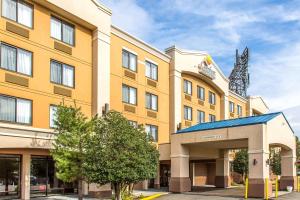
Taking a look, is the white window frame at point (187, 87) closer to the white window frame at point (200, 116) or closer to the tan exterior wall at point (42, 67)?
the white window frame at point (200, 116)

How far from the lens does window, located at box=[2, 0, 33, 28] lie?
23.9 m

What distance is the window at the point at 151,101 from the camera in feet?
120

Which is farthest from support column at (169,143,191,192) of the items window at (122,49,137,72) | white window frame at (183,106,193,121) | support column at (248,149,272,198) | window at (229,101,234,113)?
window at (229,101,234,113)

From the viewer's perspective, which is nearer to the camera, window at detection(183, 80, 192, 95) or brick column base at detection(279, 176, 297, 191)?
brick column base at detection(279, 176, 297, 191)

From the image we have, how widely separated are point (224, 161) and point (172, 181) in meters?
9.32

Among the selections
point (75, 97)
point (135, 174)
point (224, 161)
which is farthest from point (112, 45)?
point (224, 161)

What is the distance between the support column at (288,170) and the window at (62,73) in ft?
62.3

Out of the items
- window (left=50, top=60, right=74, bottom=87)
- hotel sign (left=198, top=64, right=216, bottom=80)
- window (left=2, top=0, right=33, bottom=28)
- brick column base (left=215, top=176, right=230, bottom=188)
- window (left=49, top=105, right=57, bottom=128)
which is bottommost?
brick column base (left=215, top=176, right=230, bottom=188)

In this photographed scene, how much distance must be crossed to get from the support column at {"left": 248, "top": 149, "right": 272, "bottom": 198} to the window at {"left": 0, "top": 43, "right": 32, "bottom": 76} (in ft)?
51.0

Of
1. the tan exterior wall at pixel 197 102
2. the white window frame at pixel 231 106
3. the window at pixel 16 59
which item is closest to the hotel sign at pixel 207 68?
the tan exterior wall at pixel 197 102

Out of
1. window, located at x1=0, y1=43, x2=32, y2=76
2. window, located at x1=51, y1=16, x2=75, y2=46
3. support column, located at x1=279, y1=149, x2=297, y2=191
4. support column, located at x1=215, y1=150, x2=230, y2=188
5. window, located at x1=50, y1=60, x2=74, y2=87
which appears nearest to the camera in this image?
window, located at x1=0, y1=43, x2=32, y2=76

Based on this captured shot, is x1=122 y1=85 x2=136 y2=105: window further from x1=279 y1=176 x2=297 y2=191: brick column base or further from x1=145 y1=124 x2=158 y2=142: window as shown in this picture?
x1=279 y1=176 x2=297 y2=191: brick column base

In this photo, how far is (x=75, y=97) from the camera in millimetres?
28297

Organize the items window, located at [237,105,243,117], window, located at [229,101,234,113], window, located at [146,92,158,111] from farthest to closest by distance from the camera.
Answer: window, located at [237,105,243,117], window, located at [229,101,234,113], window, located at [146,92,158,111]
